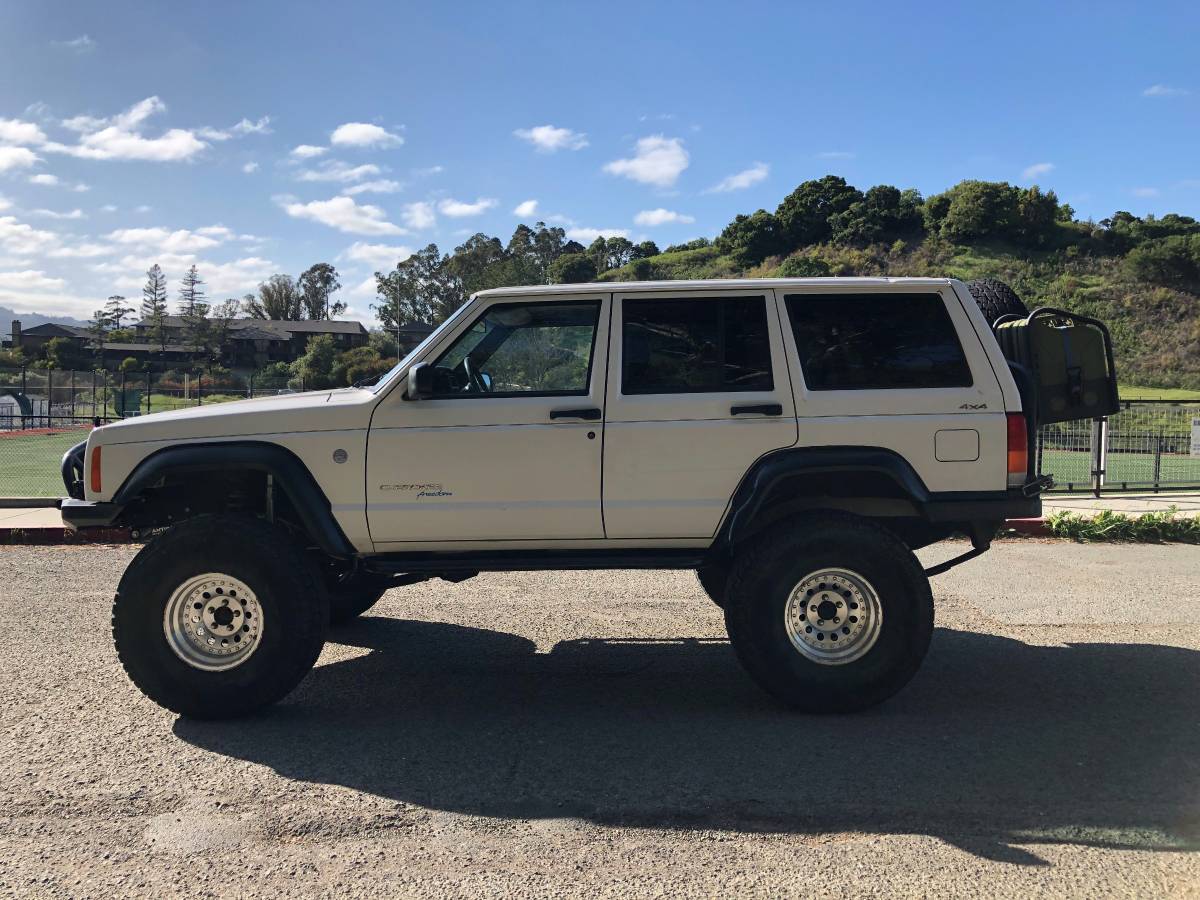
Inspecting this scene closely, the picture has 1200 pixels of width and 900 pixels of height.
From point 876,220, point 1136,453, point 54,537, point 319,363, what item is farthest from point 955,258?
point 54,537

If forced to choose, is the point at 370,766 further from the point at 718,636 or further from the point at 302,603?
the point at 718,636

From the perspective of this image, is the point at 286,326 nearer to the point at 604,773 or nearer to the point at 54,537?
the point at 54,537

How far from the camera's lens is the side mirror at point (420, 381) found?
4594 millimetres

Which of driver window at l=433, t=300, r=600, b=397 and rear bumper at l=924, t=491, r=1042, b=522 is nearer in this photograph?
rear bumper at l=924, t=491, r=1042, b=522

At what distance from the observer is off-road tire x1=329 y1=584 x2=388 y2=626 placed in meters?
5.74

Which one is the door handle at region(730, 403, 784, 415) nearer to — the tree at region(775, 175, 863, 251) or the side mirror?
the side mirror

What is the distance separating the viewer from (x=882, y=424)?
4668 millimetres

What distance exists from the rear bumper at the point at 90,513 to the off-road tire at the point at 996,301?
4.95 meters

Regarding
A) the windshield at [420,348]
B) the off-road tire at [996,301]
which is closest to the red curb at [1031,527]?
the off-road tire at [996,301]

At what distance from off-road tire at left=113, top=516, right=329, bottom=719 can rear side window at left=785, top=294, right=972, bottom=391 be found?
2.81 metres

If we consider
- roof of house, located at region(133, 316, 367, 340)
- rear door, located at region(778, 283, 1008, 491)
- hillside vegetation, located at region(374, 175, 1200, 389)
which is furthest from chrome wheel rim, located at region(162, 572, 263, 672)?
roof of house, located at region(133, 316, 367, 340)

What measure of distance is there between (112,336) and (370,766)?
10871 centimetres

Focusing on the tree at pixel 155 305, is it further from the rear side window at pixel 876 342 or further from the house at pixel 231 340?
the rear side window at pixel 876 342

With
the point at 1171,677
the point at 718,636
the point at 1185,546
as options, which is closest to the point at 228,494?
the point at 718,636
